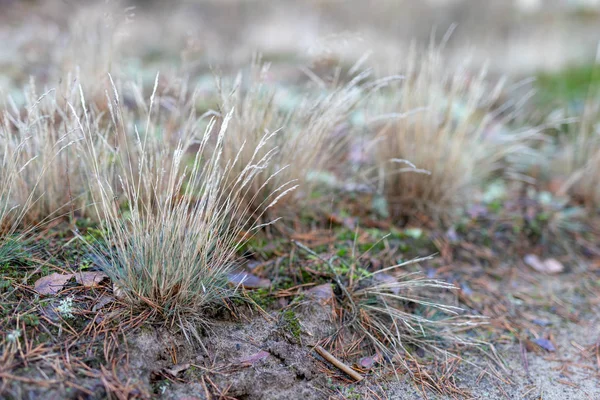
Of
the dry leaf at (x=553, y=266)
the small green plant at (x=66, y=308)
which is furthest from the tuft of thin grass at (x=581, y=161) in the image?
the small green plant at (x=66, y=308)

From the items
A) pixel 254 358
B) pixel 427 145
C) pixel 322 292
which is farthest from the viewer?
pixel 427 145

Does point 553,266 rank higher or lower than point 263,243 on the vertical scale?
lower

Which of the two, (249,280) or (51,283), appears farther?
(249,280)

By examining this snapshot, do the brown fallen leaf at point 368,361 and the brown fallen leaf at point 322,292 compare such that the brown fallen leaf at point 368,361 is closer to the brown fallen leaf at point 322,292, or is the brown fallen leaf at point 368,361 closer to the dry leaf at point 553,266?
the brown fallen leaf at point 322,292

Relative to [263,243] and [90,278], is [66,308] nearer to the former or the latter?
[90,278]

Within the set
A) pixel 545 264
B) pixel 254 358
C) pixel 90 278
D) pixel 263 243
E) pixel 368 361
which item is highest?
pixel 90 278

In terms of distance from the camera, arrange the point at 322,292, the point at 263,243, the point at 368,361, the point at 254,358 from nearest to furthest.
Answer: the point at 254,358, the point at 368,361, the point at 322,292, the point at 263,243

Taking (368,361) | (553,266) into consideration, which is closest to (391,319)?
(368,361)

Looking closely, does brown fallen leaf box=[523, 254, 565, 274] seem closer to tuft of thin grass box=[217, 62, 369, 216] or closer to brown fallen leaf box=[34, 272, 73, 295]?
tuft of thin grass box=[217, 62, 369, 216]
